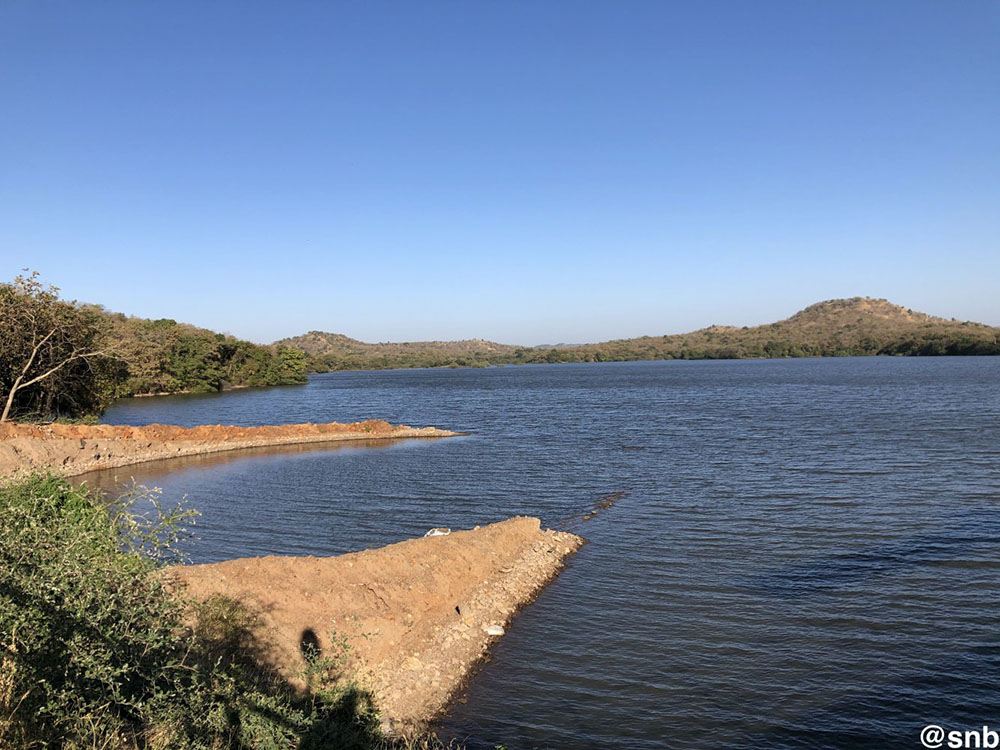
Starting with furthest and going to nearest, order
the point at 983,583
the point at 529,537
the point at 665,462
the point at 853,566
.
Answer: the point at 665,462 < the point at 529,537 < the point at 853,566 < the point at 983,583

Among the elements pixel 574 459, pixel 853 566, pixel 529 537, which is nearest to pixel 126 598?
pixel 529 537

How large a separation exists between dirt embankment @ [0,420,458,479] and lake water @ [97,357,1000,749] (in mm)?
2489

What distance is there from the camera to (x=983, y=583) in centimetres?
1453

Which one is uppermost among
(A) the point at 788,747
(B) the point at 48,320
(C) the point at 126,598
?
(B) the point at 48,320

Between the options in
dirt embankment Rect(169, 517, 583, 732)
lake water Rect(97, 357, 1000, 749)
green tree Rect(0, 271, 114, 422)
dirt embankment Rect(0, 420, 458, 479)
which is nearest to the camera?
lake water Rect(97, 357, 1000, 749)

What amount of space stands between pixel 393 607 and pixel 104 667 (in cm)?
734

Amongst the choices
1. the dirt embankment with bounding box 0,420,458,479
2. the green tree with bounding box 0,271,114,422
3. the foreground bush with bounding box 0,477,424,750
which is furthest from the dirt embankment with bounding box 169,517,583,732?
the green tree with bounding box 0,271,114,422

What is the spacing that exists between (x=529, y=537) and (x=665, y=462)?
1674cm

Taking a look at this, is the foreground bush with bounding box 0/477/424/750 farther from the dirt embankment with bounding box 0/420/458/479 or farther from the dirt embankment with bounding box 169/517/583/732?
the dirt embankment with bounding box 0/420/458/479

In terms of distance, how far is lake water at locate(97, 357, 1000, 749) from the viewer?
32.8 ft

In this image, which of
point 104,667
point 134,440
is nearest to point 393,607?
point 104,667

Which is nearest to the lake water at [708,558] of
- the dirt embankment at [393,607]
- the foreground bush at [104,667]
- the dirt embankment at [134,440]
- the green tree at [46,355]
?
the dirt embankment at [393,607]

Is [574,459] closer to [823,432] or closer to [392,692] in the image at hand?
[823,432]

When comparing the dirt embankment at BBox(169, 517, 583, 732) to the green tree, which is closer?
the dirt embankment at BBox(169, 517, 583, 732)
